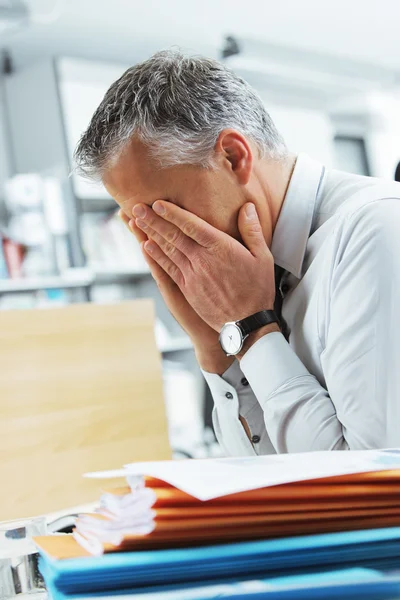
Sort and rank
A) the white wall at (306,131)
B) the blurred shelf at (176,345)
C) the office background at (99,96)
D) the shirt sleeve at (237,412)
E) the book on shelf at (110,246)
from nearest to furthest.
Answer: the shirt sleeve at (237,412), the office background at (99,96), the book on shelf at (110,246), the blurred shelf at (176,345), the white wall at (306,131)

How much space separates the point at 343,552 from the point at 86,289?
4.08 m

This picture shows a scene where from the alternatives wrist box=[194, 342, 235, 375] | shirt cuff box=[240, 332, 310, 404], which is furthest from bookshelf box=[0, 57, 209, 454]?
shirt cuff box=[240, 332, 310, 404]

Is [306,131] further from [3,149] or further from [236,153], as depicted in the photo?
[236,153]

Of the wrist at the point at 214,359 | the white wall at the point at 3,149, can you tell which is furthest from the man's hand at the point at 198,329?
the white wall at the point at 3,149

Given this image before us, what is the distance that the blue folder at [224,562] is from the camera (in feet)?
1.12

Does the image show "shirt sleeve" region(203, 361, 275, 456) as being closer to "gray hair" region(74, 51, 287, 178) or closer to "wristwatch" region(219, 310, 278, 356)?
"wristwatch" region(219, 310, 278, 356)

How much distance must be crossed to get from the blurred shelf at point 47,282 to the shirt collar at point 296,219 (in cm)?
310

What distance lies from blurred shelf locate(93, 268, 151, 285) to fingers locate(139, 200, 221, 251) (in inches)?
134

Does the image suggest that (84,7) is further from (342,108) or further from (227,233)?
(227,233)

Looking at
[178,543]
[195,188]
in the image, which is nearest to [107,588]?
[178,543]

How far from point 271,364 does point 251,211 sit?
23 centimetres

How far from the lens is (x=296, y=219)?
3.59 ft

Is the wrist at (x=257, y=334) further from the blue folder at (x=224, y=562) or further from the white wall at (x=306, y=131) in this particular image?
the white wall at (x=306, y=131)

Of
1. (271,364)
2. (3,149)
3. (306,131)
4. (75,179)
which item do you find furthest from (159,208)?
(306,131)
